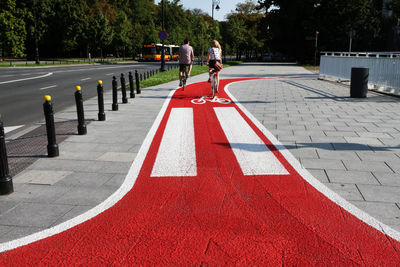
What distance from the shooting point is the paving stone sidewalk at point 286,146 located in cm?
374

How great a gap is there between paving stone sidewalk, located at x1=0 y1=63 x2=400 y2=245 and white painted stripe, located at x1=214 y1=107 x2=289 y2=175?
0.45 meters

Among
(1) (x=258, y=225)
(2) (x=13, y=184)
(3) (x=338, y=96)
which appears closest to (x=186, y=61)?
(3) (x=338, y=96)

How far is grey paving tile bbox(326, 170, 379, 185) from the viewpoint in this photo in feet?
14.6

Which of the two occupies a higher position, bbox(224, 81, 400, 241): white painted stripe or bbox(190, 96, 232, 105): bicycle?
bbox(190, 96, 232, 105): bicycle

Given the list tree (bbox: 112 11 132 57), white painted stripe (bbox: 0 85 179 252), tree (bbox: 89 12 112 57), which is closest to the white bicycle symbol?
white painted stripe (bbox: 0 85 179 252)

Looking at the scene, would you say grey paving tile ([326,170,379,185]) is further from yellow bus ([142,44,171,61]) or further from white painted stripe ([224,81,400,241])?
yellow bus ([142,44,171,61])

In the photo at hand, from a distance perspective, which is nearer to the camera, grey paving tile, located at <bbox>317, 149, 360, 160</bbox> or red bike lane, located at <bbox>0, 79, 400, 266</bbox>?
red bike lane, located at <bbox>0, 79, 400, 266</bbox>

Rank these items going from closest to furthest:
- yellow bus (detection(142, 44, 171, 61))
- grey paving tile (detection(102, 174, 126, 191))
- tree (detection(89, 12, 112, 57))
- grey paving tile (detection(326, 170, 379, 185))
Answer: grey paving tile (detection(102, 174, 126, 191)), grey paving tile (detection(326, 170, 379, 185)), tree (detection(89, 12, 112, 57)), yellow bus (detection(142, 44, 171, 61))

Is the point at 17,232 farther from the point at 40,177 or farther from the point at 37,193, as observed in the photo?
the point at 40,177

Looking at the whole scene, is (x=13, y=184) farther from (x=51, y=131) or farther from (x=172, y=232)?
(x=172, y=232)

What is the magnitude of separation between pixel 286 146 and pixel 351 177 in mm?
1582

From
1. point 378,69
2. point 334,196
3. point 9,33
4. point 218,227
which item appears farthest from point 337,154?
point 9,33

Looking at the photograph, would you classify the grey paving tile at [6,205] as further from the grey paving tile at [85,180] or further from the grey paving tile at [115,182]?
the grey paving tile at [115,182]

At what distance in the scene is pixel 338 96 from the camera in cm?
1281
